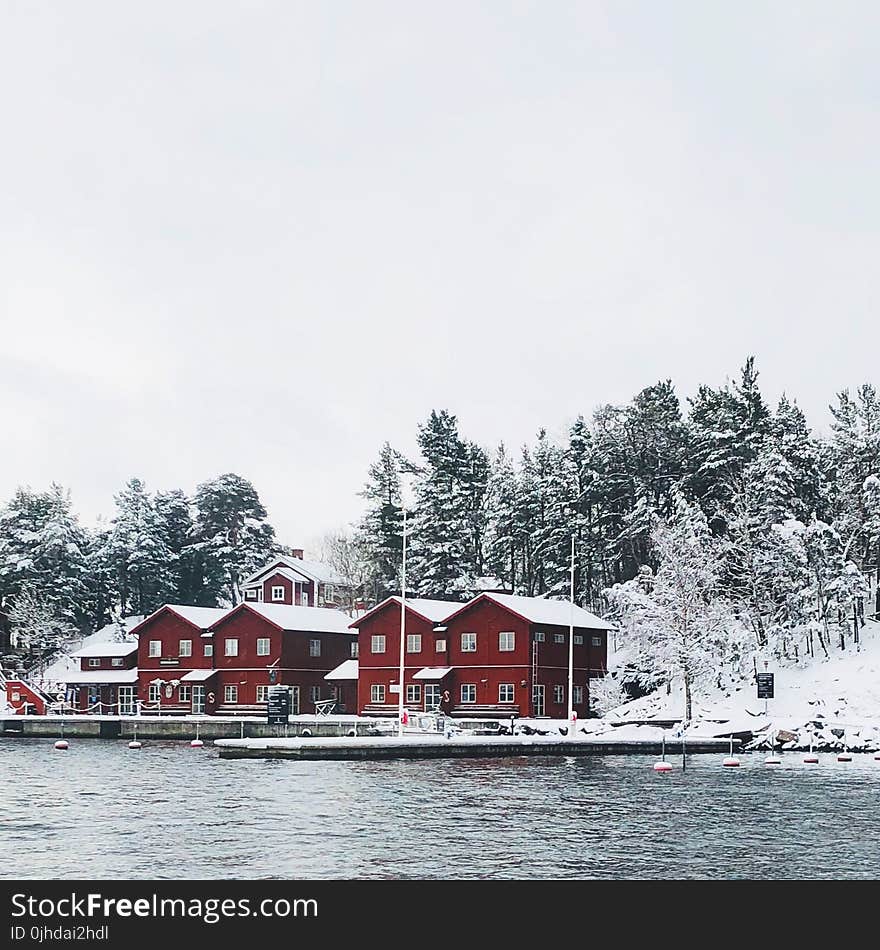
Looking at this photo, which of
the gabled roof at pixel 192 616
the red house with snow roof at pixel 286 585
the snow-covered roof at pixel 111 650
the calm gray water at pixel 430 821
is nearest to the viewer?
the calm gray water at pixel 430 821

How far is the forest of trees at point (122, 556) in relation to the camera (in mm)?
106125

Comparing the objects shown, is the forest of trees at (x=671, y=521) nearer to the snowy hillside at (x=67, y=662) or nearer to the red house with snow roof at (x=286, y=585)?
the red house with snow roof at (x=286, y=585)

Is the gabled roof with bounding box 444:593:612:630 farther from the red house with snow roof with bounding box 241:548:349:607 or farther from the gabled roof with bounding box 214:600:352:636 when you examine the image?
the red house with snow roof with bounding box 241:548:349:607

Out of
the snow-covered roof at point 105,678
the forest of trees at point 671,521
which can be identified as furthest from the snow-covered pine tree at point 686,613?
the snow-covered roof at point 105,678

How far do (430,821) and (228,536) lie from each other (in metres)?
91.8

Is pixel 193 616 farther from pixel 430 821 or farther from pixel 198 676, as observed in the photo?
pixel 430 821

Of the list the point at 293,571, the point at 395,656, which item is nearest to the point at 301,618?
the point at 395,656

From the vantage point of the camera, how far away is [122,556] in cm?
11250

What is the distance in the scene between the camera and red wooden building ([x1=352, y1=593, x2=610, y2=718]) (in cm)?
7581

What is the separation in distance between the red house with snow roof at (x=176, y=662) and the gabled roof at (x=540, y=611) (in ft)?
62.0

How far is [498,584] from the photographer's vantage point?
9594 cm

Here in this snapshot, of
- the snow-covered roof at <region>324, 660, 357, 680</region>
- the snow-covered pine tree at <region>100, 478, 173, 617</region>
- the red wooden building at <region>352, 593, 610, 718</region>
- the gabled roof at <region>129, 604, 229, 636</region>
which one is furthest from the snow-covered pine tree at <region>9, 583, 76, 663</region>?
the red wooden building at <region>352, 593, 610, 718</region>
